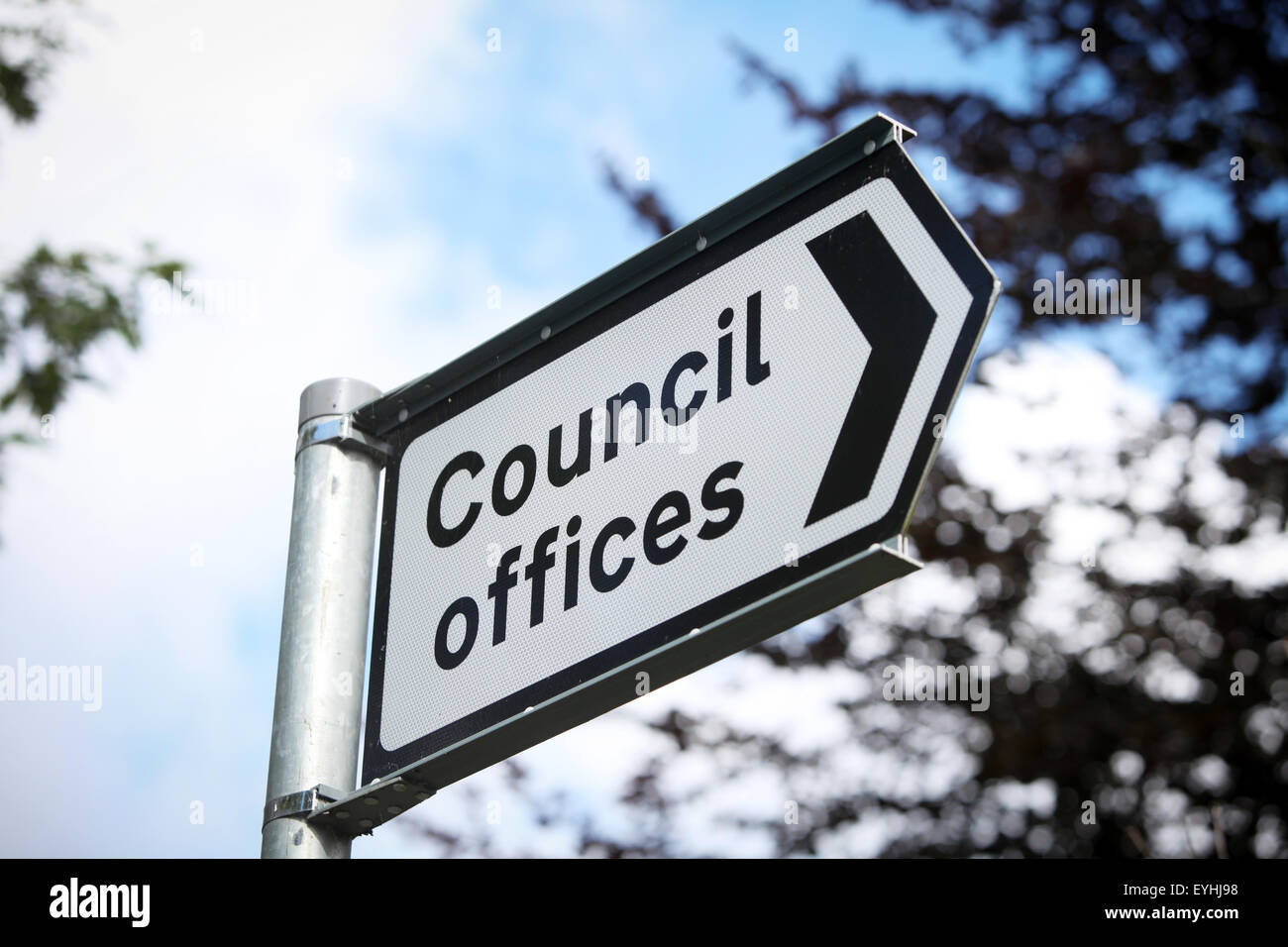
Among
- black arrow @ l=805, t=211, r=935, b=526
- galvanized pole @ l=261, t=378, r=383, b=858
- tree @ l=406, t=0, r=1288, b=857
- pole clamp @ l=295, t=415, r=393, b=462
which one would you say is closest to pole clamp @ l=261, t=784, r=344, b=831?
galvanized pole @ l=261, t=378, r=383, b=858

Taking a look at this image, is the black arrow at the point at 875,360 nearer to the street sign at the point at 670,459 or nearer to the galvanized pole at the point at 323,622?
the street sign at the point at 670,459

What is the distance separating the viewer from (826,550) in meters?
1.49

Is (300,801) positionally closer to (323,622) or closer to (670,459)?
(323,622)

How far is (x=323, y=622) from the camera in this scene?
6.17ft

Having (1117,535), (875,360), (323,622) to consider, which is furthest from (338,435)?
(1117,535)

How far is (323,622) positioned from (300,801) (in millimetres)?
251

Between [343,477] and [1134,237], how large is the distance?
395 cm

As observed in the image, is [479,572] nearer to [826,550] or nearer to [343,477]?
[343,477]

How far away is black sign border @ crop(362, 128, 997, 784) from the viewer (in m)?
1.44

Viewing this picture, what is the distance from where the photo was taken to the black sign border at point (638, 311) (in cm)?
144

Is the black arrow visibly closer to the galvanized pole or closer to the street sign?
the street sign

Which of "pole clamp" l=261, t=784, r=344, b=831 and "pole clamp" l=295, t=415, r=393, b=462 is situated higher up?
"pole clamp" l=295, t=415, r=393, b=462
